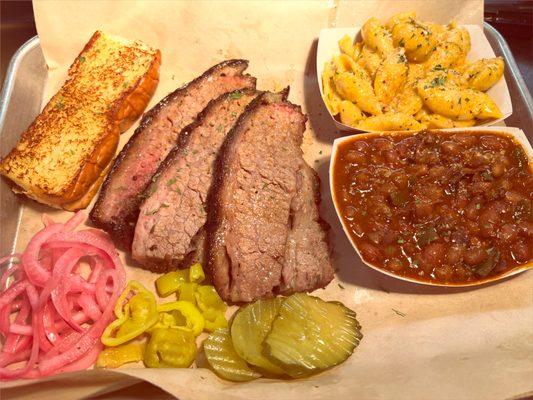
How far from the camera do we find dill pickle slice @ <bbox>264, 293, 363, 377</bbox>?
8.84 ft

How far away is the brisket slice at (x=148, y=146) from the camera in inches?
137

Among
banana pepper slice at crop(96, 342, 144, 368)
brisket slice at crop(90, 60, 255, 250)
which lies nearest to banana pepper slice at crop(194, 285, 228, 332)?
banana pepper slice at crop(96, 342, 144, 368)

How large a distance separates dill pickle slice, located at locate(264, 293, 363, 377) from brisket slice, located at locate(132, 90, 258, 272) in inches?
34.5

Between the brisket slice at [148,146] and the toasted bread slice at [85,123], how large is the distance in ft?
0.80

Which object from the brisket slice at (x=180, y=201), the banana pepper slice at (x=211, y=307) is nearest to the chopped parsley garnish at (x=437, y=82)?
the brisket slice at (x=180, y=201)

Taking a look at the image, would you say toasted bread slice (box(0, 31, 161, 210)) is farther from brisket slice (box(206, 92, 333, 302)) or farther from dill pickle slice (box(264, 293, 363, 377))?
dill pickle slice (box(264, 293, 363, 377))

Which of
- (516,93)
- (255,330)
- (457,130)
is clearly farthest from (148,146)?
(516,93)

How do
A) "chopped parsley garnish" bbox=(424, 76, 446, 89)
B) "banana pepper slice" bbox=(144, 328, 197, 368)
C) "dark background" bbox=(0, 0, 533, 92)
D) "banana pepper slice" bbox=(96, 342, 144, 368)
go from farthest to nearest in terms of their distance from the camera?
"dark background" bbox=(0, 0, 533, 92) → "chopped parsley garnish" bbox=(424, 76, 446, 89) → "banana pepper slice" bbox=(96, 342, 144, 368) → "banana pepper slice" bbox=(144, 328, 197, 368)

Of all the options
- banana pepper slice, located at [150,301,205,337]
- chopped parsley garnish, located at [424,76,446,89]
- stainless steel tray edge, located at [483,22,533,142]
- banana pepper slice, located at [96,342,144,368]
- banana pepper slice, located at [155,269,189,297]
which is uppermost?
chopped parsley garnish, located at [424,76,446,89]

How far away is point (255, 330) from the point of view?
2885 mm

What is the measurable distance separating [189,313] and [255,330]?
50 cm

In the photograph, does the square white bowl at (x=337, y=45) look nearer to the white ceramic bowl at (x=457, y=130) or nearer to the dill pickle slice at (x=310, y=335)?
the white ceramic bowl at (x=457, y=130)

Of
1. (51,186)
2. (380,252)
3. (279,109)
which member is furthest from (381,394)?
(51,186)

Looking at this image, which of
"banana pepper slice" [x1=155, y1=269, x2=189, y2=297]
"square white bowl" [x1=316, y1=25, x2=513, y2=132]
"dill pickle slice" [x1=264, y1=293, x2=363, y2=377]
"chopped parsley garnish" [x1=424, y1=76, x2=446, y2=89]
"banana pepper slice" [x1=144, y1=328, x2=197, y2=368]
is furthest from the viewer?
"square white bowl" [x1=316, y1=25, x2=513, y2=132]
